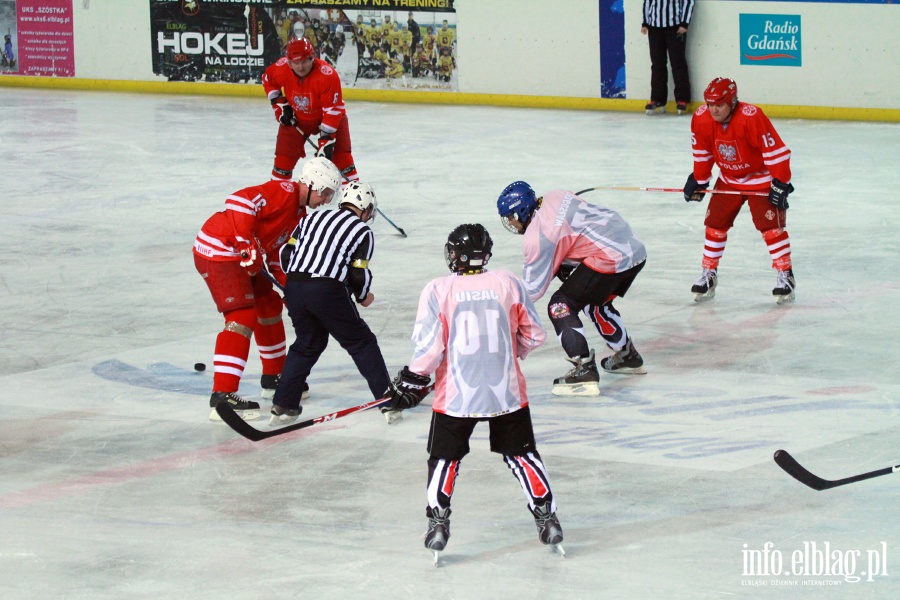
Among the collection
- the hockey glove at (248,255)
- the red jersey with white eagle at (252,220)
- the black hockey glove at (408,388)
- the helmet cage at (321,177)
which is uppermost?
the helmet cage at (321,177)

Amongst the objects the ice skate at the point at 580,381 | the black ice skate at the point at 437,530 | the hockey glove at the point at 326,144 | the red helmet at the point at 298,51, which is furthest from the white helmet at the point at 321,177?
the red helmet at the point at 298,51

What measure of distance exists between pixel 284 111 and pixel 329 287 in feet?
16.3

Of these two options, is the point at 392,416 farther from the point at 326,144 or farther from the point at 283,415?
the point at 326,144

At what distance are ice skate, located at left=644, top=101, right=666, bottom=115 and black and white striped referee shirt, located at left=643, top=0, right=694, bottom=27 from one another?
0.82 metres

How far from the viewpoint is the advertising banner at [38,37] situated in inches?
675

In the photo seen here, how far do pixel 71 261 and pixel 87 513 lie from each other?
4.25m

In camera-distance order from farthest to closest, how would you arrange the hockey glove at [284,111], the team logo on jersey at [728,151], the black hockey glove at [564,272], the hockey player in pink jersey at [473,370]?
1. the hockey glove at [284,111]
2. the team logo on jersey at [728,151]
3. the black hockey glove at [564,272]
4. the hockey player in pink jersey at [473,370]

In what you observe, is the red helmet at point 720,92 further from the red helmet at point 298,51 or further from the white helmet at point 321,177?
the red helmet at point 298,51

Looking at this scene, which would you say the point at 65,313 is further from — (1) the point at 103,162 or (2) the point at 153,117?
(2) the point at 153,117

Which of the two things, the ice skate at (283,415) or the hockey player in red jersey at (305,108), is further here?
the hockey player in red jersey at (305,108)

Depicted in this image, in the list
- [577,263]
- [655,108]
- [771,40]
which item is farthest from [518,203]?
[655,108]

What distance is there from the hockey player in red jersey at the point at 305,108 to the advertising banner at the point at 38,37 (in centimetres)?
786

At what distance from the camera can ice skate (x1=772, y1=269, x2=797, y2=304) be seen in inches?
292

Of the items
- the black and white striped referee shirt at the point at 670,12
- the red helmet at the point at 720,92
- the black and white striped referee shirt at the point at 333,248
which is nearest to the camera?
the black and white striped referee shirt at the point at 333,248
